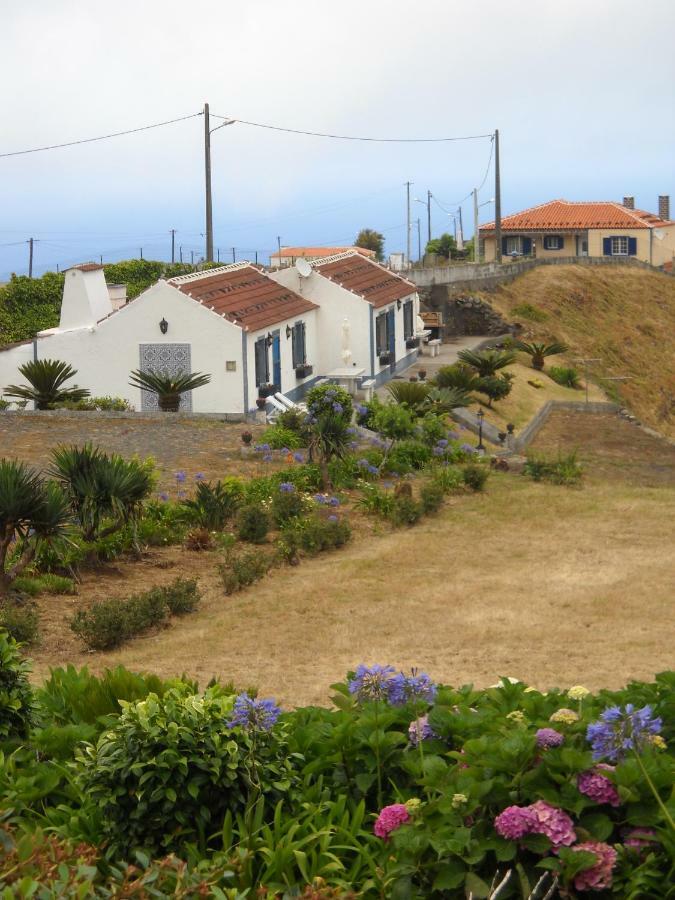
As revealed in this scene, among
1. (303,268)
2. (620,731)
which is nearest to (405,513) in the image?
(620,731)

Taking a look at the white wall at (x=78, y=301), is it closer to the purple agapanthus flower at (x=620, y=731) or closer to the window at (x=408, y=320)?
the window at (x=408, y=320)

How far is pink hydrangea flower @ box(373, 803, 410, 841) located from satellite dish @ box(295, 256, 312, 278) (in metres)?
27.6

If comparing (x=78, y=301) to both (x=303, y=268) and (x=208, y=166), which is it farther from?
(x=208, y=166)

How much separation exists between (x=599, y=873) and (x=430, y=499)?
13685mm

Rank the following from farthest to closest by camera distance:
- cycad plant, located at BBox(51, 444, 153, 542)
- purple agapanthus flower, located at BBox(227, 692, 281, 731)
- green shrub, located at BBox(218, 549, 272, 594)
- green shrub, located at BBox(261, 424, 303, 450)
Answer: green shrub, located at BBox(261, 424, 303, 450)
cycad plant, located at BBox(51, 444, 153, 542)
green shrub, located at BBox(218, 549, 272, 594)
purple agapanthus flower, located at BBox(227, 692, 281, 731)

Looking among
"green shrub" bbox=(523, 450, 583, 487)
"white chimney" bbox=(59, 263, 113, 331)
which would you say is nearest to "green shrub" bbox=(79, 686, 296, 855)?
"green shrub" bbox=(523, 450, 583, 487)

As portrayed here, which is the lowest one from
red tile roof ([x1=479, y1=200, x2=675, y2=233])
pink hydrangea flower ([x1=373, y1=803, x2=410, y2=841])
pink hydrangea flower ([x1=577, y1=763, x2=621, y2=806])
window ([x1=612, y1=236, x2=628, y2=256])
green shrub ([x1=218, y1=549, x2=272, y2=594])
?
green shrub ([x1=218, y1=549, x2=272, y2=594])

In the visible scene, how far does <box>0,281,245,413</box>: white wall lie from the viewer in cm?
2697

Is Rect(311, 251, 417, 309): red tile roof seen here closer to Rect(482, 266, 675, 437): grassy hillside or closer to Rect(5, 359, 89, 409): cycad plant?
Rect(5, 359, 89, 409): cycad plant

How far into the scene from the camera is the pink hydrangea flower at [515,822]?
5.19 m

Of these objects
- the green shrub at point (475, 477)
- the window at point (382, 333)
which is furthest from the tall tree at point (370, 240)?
the green shrub at point (475, 477)

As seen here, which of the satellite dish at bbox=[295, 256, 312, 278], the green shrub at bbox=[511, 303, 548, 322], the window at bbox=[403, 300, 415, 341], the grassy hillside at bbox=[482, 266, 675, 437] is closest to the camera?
the satellite dish at bbox=[295, 256, 312, 278]

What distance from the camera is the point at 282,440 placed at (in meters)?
22.5

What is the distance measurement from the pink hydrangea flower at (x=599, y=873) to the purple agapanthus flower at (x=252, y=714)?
5.45 feet
